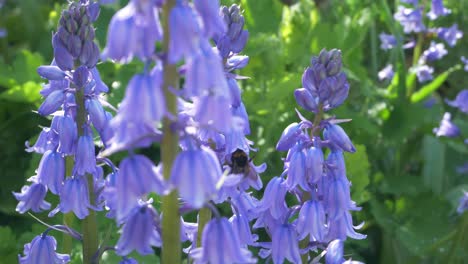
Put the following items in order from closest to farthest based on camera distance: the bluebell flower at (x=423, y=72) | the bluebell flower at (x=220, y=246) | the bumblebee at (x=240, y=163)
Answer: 1. the bluebell flower at (x=220, y=246)
2. the bumblebee at (x=240, y=163)
3. the bluebell flower at (x=423, y=72)

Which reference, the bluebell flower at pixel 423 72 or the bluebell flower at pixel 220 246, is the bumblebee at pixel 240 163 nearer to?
the bluebell flower at pixel 220 246

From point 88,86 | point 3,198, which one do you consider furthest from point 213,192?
point 3,198

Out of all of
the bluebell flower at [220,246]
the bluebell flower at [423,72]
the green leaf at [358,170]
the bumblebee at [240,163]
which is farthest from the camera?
the bluebell flower at [423,72]

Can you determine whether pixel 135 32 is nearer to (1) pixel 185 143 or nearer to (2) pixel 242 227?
(1) pixel 185 143

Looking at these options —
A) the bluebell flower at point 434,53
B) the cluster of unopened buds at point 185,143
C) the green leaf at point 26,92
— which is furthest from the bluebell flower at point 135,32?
the bluebell flower at point 434,53

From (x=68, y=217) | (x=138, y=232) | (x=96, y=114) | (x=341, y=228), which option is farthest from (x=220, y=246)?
(x=68, y=217)

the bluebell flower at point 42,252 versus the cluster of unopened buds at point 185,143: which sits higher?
the cluster of unopened buds at point 185,143

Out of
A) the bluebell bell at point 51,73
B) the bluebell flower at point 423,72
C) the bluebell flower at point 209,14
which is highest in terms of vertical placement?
the bluebell flower at point 209,14

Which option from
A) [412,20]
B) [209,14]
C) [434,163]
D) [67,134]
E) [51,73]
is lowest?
[434,163]
